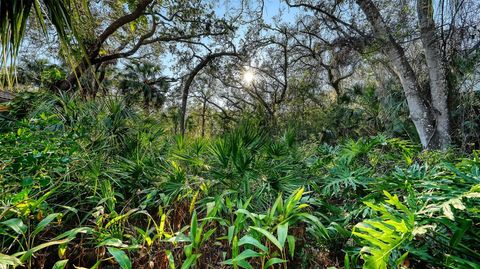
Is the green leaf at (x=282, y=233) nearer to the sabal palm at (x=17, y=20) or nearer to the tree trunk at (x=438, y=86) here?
the sabal palm at (x=17, y=20)

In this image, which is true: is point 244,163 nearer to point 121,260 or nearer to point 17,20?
point 121,260

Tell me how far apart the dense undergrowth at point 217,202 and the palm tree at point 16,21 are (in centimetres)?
77

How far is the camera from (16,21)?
1.62m

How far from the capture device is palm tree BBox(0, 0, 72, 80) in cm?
161

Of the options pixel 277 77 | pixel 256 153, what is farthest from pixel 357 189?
pixel 277 77

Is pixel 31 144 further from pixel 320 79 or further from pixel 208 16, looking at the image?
pixel 320 79

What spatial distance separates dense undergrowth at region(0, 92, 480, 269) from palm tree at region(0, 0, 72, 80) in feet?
2.52

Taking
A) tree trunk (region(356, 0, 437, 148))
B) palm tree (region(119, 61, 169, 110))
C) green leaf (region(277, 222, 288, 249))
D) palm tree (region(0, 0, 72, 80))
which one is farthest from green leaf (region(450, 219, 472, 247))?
palm tree (region(119, 61, 169, 110))

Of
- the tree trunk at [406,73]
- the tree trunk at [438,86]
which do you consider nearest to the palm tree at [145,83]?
the tree trunk at [406,73]

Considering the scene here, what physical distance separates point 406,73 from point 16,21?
706 centimetres

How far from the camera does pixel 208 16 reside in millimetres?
7609

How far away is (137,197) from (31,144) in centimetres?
119

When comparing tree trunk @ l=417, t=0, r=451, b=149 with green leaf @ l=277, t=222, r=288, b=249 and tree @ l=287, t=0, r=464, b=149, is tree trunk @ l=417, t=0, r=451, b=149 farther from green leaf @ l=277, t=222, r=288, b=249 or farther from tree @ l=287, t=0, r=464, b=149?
green leaf @ l=277, t=222, r=288, b=249

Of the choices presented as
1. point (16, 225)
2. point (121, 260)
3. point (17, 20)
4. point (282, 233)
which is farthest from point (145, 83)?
point (282, 233)
